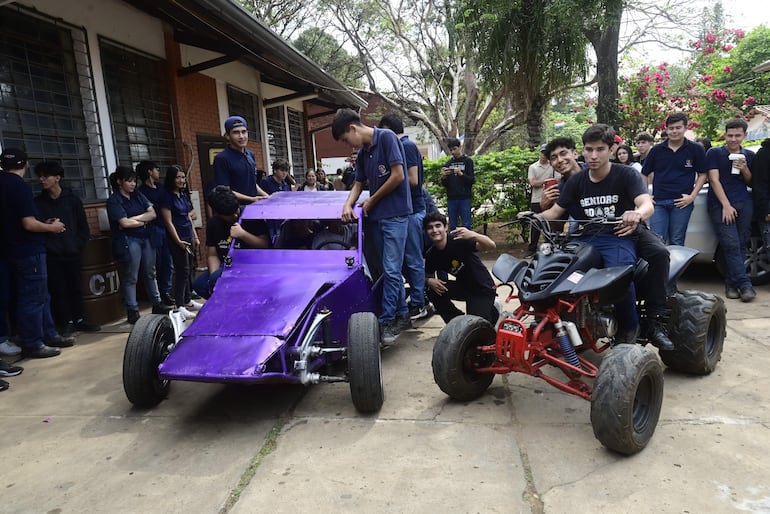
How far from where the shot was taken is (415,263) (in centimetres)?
485

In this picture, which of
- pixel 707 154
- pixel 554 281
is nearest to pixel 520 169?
pixel 707 154

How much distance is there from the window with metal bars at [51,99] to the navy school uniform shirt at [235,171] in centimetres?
197

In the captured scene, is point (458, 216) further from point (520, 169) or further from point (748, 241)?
point (748, 241)

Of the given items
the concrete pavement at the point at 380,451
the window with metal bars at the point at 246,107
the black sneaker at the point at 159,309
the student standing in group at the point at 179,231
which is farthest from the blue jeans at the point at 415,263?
the window with metal bars at the point at 246,107

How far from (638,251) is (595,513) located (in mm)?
1858

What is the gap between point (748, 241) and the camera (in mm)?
6262

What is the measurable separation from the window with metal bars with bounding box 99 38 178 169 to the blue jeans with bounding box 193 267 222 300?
323cm

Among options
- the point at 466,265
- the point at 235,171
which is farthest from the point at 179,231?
the point at 466,265

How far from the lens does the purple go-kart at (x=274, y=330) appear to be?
319 centimetres

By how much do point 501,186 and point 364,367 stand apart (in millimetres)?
7331

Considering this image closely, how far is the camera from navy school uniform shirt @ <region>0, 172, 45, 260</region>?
4.60 meters

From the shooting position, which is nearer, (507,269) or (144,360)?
(144,360)

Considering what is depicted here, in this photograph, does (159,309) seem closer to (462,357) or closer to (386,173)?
(386,173)

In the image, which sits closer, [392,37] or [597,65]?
[597,65]
